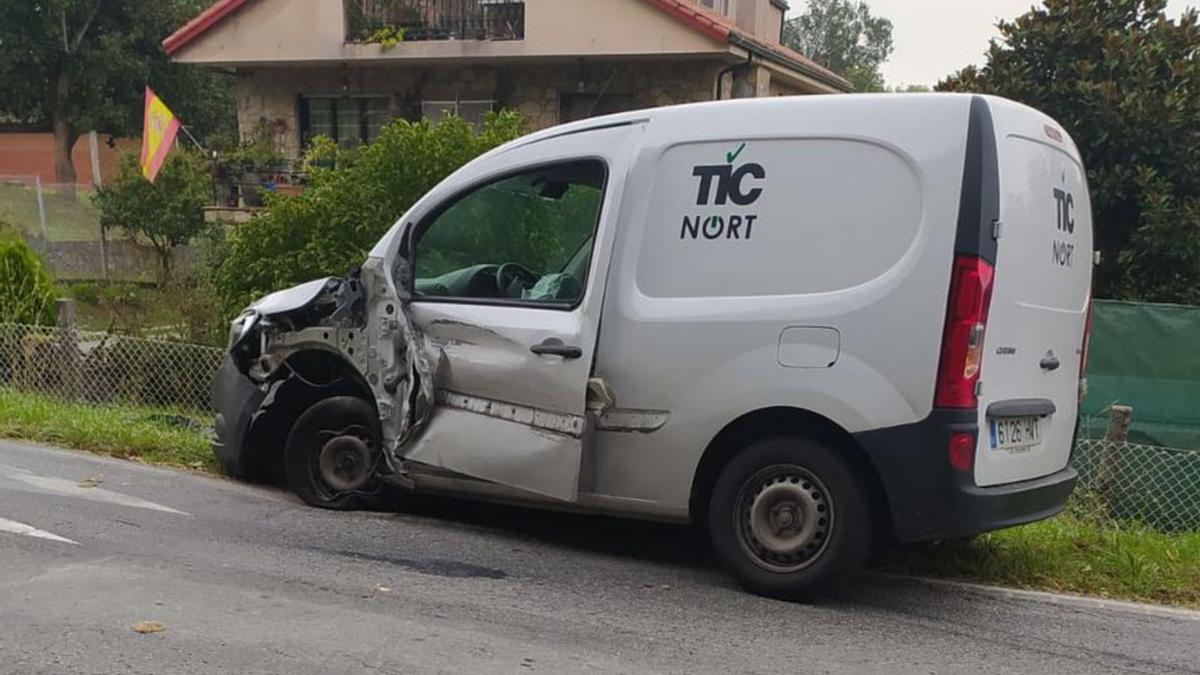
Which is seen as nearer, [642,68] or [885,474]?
[885,474]

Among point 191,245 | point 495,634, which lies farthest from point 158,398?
point 191,245

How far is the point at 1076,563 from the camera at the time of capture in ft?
17.4

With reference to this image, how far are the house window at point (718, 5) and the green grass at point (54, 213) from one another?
1522cm

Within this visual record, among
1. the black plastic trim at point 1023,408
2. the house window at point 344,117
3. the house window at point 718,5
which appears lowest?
the black plastic trim at point 1023,408

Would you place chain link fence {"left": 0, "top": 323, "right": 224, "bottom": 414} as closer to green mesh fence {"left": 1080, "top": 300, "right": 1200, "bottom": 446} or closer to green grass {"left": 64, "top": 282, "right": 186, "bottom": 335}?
green grass {"left": 64, "top": 282, "right": 186, "bottom": 335}

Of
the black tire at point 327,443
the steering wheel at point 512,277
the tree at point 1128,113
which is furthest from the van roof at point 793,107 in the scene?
the tree at point 1128,113

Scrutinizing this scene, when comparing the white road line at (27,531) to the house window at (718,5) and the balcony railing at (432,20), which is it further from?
the house window at (718,5)

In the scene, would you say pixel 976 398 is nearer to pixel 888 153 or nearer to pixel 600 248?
pixel 888 153

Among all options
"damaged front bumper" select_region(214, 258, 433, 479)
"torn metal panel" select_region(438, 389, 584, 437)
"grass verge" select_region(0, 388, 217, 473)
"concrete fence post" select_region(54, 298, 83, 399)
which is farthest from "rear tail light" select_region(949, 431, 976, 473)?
"concrete fence post" select_region(54, 298, 83, 399)

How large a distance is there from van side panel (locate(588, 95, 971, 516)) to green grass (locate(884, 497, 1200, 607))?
129cm

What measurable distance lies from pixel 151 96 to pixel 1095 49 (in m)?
15.6

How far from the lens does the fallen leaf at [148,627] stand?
409 centimetres

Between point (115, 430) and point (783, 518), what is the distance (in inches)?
208

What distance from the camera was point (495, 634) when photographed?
4203 millimetres
